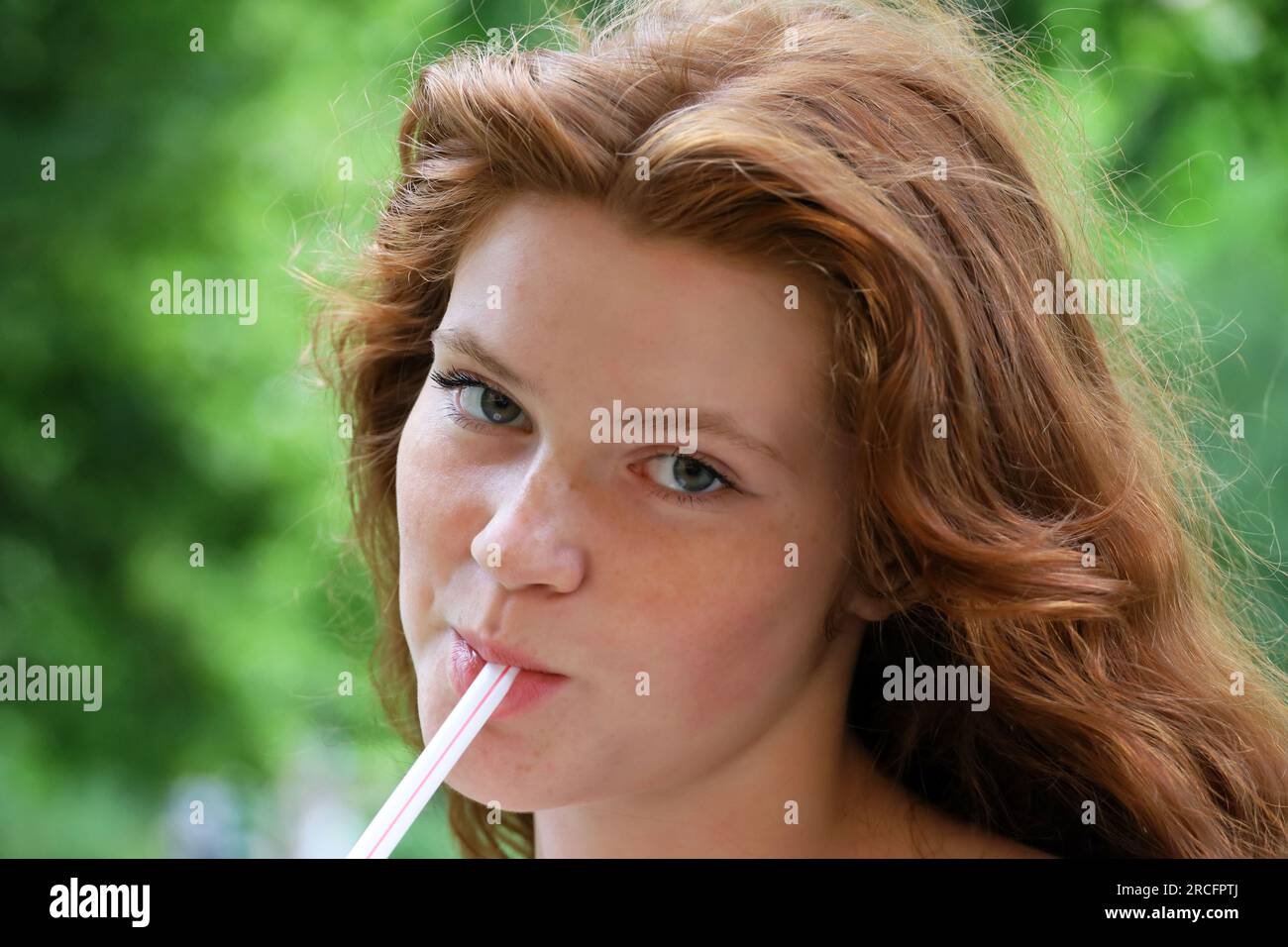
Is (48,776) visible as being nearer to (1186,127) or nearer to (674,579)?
(674,579)

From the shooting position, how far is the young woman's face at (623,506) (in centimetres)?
86

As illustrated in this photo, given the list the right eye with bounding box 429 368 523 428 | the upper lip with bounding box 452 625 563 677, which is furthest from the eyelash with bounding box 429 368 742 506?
the upper lip with bounding box 452 625 563 677

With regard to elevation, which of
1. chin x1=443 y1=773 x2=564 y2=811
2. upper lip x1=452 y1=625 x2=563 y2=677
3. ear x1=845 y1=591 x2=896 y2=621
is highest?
ear x1=845 y1=591 x2=896 y2=621

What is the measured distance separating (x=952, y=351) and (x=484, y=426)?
1.03ft

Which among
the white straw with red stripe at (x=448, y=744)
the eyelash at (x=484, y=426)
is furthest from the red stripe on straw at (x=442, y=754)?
the eyelash at (x=484, y=426)

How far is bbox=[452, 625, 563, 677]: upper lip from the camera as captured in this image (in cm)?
88

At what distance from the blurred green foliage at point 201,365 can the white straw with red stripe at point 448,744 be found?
2.04 feet

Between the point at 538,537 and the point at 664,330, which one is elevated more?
the point at 664,330

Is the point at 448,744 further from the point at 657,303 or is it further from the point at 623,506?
the point at 657,303

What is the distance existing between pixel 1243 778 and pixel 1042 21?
78 centimetres

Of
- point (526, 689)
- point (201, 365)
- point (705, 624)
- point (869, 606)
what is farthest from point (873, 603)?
point (201, 365)

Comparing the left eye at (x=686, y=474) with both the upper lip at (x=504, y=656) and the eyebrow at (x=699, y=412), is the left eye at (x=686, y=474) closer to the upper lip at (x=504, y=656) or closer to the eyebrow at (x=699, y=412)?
the eyebrow at (x=699, y=412)

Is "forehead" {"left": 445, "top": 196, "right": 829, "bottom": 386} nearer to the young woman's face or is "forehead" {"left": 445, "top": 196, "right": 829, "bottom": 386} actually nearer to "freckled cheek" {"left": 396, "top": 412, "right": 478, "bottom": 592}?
the young woman's face

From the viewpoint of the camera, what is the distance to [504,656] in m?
0.89
